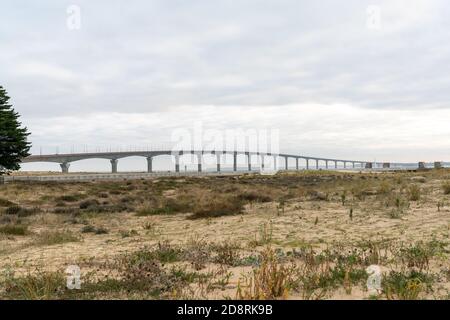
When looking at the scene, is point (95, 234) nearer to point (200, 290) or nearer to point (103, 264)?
point (103, 264)

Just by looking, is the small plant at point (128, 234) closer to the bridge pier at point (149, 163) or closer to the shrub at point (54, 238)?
the shrub at point (54, 238)

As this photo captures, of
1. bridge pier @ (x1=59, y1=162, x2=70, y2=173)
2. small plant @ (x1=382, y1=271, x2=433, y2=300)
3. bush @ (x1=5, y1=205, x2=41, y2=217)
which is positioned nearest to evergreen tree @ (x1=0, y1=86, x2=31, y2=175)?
bush @ (x1=5, y1=205, x2=41, y2=217)

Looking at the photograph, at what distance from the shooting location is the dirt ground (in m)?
5.99

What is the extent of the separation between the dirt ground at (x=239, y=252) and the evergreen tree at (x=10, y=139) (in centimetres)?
3162

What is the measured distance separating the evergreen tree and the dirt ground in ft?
104

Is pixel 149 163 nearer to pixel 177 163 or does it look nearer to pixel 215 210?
pixel 177 163

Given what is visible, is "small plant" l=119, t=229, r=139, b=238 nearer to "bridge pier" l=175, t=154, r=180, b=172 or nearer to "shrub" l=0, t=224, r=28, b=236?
"shrub" l=0, t=224, r=28, b=236

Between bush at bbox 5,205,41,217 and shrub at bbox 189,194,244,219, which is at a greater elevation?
shrub at bbox 189,194,244,219

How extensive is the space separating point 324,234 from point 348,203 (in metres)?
6.95

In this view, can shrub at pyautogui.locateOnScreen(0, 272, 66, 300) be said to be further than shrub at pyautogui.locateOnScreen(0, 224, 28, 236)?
No

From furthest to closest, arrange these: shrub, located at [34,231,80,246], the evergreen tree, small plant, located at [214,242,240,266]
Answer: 1. the evergreen tree
2. shrub, located at [34,231,80,246]
3. small plant, located at [214,242,240,266]

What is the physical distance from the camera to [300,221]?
43.5 feet

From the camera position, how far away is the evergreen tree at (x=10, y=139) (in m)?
45.1
